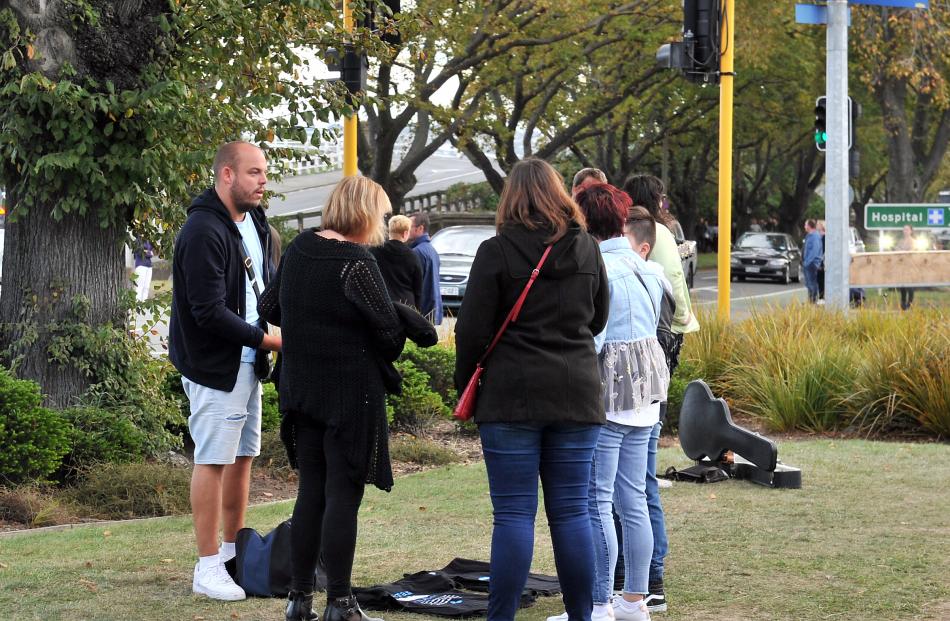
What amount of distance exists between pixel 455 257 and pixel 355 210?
1764 centimetres

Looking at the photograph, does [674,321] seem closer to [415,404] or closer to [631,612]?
[631,612]

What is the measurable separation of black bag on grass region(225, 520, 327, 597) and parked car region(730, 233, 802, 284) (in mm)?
35236

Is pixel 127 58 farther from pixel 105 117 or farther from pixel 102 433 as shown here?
pixel 102 433

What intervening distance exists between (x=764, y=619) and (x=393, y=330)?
1976 millimetres

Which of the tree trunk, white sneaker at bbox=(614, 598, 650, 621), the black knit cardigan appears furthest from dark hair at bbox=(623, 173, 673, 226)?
the tree trunk

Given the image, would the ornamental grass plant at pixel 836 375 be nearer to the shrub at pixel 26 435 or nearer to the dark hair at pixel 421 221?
the dark hair at pixel 421 221

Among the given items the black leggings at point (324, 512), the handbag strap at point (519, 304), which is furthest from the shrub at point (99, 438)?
the handbag strap at point (519, 304)

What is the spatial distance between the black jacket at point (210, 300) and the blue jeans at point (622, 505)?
4.91ft

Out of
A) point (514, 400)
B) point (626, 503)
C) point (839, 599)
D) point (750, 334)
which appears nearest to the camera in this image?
point (514, 400)

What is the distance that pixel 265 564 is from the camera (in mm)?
5594

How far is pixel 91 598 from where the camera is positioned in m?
5.53

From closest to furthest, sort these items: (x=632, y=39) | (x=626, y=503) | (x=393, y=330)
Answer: (x=393, y=330) → (x=626, y=503) → (x=632, y=39)

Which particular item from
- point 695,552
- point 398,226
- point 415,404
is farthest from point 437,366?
point 695,552

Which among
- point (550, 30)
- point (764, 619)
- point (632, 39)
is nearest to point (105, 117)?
point (764, 619)
